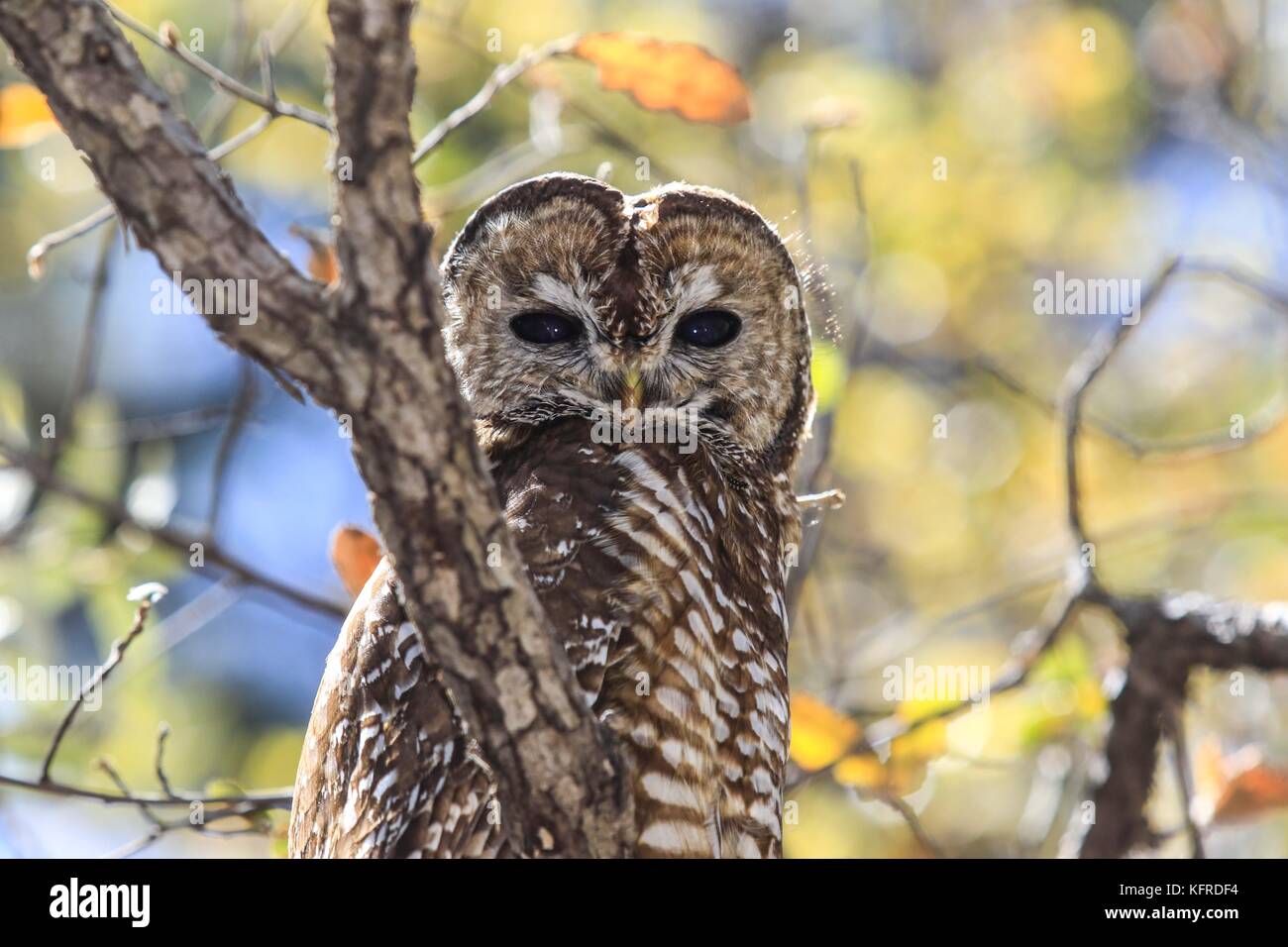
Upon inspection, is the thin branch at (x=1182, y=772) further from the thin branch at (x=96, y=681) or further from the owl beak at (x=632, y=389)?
the thin branch at (x=96, y=681)

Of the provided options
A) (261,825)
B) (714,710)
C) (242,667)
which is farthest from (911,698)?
(242,667)

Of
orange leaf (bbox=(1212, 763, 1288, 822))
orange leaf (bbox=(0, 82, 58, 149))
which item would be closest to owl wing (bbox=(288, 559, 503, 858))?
orange leaf (bbox=(0, 82, 58, 149))

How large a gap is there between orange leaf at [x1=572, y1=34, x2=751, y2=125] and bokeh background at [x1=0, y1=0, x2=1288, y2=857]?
0.49m

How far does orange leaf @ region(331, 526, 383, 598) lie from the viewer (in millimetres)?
3896

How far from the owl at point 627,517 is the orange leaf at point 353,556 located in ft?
1.48

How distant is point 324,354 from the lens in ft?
7.27

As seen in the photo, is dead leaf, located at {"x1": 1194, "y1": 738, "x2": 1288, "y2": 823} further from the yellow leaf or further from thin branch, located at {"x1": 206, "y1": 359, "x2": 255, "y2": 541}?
thin branch, located at {"x1": 206, "y1": 359, "x2": 255, "y2": 541}

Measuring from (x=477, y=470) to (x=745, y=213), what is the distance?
202 centimetres

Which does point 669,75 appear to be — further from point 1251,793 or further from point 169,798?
point 1251,793

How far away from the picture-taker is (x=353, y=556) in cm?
391

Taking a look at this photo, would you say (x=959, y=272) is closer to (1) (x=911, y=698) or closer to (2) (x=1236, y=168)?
(2) (x=1236, y=168)

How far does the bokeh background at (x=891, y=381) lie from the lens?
4.88 metres

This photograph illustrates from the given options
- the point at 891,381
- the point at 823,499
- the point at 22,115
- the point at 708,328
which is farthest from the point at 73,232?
the point at 891,381

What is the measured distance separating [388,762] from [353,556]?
35.3 inches
